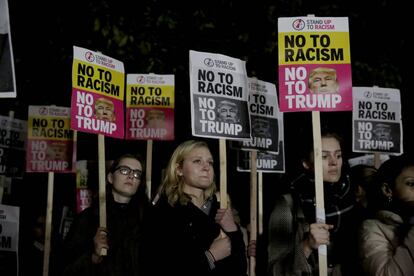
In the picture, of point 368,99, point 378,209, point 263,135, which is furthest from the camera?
point 368,99

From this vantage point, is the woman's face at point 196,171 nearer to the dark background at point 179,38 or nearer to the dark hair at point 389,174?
the dark hair at point 389,174

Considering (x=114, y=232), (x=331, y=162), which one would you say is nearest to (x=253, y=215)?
(x=114, y=232)

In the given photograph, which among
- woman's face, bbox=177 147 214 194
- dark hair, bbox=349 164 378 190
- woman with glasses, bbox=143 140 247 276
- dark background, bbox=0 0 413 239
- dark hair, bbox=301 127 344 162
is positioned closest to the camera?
woman with glasses, bbox=143 140 247 276

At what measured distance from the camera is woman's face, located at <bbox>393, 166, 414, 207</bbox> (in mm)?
5004

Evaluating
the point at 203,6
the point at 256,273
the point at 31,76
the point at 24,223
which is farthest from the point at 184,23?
the point at 256,273

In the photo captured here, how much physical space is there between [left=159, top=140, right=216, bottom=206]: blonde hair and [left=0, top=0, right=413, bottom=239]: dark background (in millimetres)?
5105

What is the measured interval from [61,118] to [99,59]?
2830 millimetres

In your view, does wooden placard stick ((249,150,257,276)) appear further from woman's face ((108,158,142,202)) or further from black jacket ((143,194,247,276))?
black jacket ((143,194,247,276))

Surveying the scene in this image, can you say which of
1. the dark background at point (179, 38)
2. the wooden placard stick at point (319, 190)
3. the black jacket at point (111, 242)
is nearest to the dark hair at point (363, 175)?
the wooden placard stick at point (319, 190)

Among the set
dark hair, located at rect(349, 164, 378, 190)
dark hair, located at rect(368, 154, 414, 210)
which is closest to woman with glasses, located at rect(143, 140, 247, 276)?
dark hair, located at rect(368, 154, 414, 210)

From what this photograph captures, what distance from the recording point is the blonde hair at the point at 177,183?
5.47 m

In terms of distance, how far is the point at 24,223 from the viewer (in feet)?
37.0

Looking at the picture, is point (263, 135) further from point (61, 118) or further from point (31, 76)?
point (31, 76)

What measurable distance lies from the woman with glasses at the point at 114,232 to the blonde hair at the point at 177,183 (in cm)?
107
